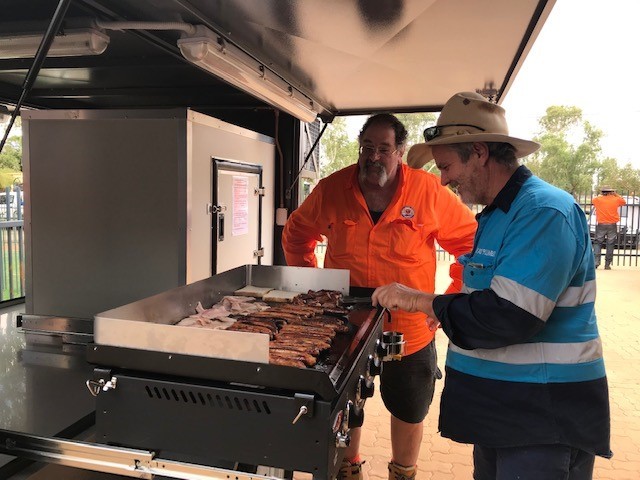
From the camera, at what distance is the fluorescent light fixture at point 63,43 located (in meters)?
2.68

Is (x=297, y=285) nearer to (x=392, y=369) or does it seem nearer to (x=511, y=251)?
(x=392, y=369)

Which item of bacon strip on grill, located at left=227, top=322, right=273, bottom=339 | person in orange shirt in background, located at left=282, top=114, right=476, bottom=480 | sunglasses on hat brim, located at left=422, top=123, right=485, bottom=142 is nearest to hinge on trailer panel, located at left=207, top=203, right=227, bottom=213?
person in orange shirt in background, located at left=282, top=114, right=476, bottom=480

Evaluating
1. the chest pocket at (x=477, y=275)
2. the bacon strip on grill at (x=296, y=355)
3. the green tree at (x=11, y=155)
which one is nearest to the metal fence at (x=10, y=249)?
the green tree at (x=11, y=155)

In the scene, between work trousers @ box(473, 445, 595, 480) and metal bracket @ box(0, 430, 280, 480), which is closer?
metal bracket @ box(0, 430, 280, 480)

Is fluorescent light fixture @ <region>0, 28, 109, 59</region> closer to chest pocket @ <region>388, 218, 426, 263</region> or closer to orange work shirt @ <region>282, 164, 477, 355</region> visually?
orange work shirt @ <region>282, 164, 477, 355</region>


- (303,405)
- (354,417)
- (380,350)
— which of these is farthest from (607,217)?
(303,405)

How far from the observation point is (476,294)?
1.81m

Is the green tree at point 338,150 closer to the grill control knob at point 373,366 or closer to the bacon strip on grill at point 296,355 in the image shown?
the grill control knob at point 373,366

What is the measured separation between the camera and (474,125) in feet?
6.56

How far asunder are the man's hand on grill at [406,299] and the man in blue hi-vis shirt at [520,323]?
0.09 feet

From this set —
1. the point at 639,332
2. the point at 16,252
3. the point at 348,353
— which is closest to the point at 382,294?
the point at 348,353

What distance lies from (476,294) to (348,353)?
20.7 inches

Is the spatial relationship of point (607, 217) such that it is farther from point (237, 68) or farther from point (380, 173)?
point (237, 68)

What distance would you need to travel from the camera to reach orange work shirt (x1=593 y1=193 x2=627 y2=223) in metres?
13.4
